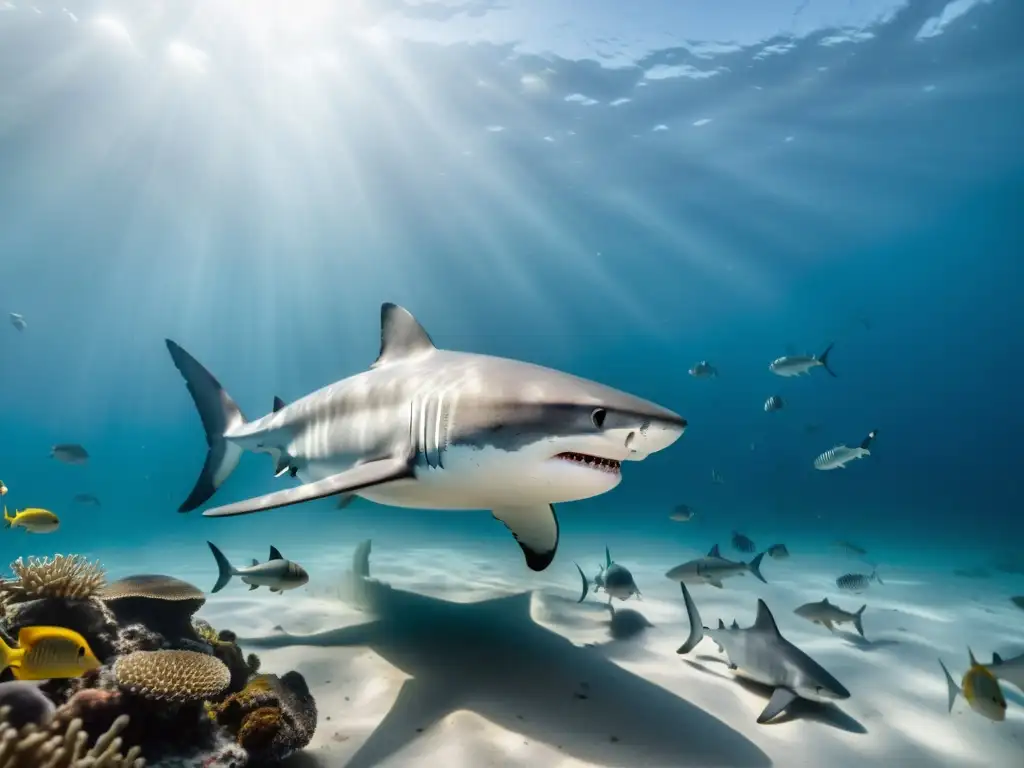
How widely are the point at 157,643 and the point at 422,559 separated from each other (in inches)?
460

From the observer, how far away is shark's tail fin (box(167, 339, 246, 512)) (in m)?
5.93

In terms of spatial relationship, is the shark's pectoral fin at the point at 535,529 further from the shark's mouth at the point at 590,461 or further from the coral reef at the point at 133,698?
the coral reef at the point at 133,698

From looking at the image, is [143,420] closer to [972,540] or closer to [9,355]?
[9,355]

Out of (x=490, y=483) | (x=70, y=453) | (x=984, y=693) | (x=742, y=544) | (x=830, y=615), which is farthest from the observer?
(x=70, y=453)

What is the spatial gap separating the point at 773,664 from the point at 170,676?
3.99 metres

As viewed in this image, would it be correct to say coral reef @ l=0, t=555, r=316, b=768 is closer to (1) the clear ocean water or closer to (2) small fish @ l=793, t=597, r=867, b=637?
→ (2) small fish @ l=793, t=597, r=867, b=637

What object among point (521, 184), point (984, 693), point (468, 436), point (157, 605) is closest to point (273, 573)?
point (157, 605)

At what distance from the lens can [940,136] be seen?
25.7 meters

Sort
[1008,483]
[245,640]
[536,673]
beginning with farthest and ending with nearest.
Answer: [1008,483] → [245,640] → [536,673]

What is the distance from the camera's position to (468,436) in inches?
123

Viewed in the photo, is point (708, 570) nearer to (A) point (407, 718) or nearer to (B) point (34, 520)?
(A) point (407, 718)

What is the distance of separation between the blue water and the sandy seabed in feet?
66.0

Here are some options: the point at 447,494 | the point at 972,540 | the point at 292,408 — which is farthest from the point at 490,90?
the point at 972,540

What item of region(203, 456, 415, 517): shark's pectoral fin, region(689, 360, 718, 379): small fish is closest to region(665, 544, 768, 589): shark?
region(203, 456, 415, 517): shark's pectoral fin
